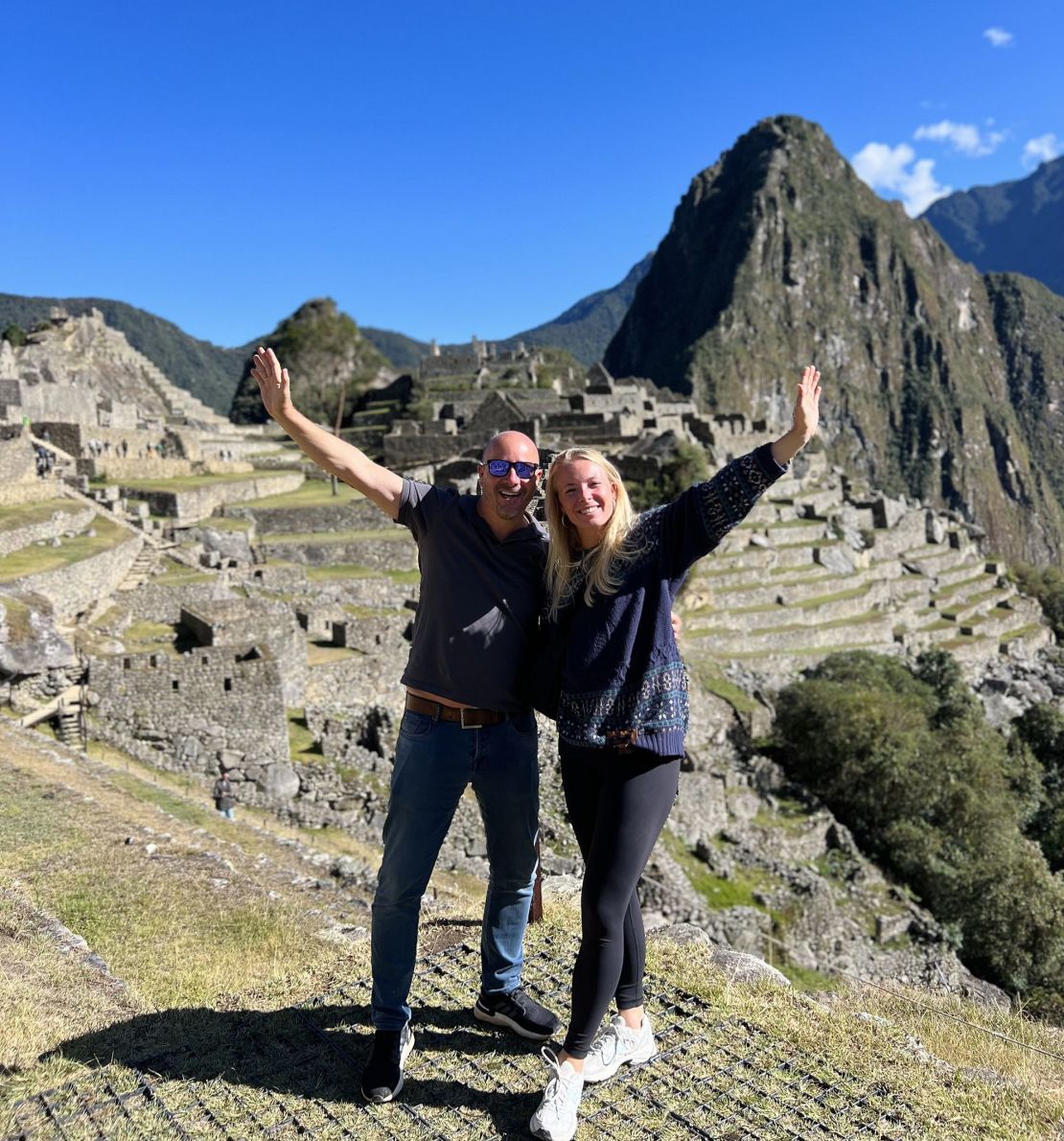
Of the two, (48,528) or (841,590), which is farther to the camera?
(841,590)

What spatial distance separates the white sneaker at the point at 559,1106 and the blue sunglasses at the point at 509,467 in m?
2.02

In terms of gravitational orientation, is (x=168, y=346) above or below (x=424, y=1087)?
above

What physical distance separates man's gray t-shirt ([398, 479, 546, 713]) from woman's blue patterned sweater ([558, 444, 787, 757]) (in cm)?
20

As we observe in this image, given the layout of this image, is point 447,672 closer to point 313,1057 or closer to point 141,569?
point 313,1057

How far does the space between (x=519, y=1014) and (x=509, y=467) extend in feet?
6.94

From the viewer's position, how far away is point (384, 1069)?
3.10m

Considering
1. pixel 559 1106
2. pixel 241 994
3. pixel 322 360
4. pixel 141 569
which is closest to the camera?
pixel 559 1106

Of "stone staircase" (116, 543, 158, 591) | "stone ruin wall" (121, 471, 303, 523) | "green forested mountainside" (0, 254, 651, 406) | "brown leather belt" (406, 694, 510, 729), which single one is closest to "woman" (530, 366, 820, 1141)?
"brown leather belt" (406, 694, 510, 729)

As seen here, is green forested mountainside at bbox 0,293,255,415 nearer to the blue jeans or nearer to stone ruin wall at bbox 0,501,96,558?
stone ruin wall at bbox 0,501,96,558

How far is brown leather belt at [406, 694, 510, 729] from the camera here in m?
3.11

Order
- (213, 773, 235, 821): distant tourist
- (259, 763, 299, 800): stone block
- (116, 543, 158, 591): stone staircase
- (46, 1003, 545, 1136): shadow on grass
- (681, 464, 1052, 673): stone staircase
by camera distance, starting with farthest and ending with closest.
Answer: (681, 464, 1052, 673): stone staircase < (116, 543, 158, 591): stone staircase < (259, 763, 299, 800): stone block < (213, 773, 235, 821): distant tourist < (46, 1003, 545, 1136): shadow on grass

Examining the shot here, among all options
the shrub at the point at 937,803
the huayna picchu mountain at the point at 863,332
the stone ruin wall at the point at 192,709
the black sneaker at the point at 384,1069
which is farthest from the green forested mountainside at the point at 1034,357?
the black sneaker at the point at 384,1069

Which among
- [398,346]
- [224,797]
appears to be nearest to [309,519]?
[224,797]

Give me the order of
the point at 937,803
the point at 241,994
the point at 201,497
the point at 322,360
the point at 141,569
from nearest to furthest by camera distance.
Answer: the point at 241,994
the point at 141,569
the point at 937,803
the point at 201,497
the point at 322,360
